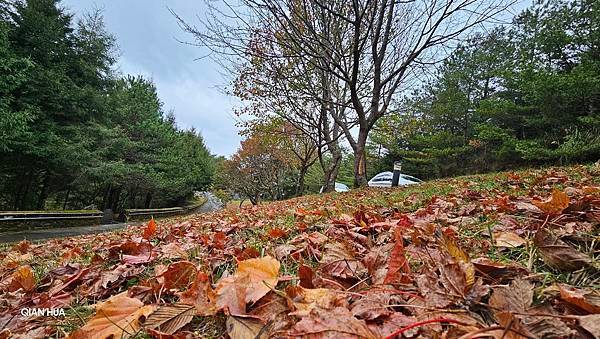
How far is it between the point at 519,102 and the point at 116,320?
19.4 metres

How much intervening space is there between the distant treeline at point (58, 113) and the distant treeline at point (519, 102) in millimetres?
12109

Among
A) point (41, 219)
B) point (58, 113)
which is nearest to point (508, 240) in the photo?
point (41, 219)

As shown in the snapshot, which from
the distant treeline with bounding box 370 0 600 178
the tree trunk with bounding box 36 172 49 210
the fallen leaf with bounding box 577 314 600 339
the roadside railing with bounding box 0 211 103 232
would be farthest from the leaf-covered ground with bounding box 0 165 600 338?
the tree trunk with bounding box 36 172 49 210

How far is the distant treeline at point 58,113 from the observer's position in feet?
33.2

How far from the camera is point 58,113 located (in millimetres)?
12203

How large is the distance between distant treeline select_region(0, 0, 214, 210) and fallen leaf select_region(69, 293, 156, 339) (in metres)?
11.5

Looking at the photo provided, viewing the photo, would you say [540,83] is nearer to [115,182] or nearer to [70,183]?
[115,182]

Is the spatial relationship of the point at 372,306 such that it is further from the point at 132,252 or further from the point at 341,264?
the point at 132,252

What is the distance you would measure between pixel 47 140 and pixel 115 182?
4425mm

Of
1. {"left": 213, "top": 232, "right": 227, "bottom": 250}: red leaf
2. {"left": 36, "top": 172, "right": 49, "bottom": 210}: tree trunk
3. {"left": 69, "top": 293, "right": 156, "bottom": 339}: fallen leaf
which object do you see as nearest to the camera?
{"left": 69, "top": 293, "right": 156, "bottom": 339}: fallen leaf

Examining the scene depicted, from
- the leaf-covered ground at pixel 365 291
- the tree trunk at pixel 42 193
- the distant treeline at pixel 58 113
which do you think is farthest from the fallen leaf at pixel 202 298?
the tree trunk at pixel 42 193

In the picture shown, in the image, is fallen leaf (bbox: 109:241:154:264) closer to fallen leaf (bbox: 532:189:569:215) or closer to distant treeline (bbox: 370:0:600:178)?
fallen leaf (bbox: 532:189:569:215)

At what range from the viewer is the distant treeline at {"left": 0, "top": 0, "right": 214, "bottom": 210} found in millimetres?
10109

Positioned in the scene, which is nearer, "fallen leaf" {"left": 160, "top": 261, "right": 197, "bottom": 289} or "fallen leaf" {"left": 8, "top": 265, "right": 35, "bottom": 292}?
"fallen leaf" {"left": 160, "top": 261, "right": 197, "bottom": 289}
